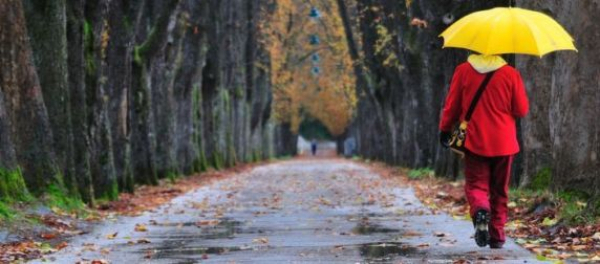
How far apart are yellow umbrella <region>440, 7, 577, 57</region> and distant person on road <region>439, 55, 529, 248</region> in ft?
0.89

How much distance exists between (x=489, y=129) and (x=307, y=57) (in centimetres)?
6046

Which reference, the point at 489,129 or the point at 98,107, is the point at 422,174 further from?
the point at 489,129

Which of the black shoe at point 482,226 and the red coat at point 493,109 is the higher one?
the red coat at point 493,109

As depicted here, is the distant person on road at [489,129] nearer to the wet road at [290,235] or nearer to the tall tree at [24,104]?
the wet road at [290,235]

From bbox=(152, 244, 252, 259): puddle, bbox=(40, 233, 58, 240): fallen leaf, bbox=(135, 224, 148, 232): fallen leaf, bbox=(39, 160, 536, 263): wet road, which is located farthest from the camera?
bbox=(135, 224, 148, 232): fallen leaf

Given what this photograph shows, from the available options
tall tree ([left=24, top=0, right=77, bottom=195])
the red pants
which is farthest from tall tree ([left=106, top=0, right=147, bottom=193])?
the red pants

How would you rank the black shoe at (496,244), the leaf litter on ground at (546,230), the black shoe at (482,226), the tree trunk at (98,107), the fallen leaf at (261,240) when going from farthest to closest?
the tree trunk at (98,107), the fallen leaf at (261,240), the black shoe at (496,244), the leaf litter on ground at (546,230), the black shoe at (482,226)

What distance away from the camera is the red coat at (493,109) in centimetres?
985

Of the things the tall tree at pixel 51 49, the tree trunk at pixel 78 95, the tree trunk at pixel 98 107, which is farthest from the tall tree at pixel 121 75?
the tall tree at pixel 51 49

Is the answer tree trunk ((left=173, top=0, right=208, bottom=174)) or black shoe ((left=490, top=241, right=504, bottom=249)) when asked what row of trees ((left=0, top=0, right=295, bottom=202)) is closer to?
tree trunk ((left=173, top=0, right=208, bottom=174))

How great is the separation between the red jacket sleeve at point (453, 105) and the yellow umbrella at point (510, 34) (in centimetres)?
34

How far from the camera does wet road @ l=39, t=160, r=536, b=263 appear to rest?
10.2m

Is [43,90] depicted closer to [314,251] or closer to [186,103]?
[314,251]

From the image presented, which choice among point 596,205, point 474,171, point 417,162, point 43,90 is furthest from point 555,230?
point 417,162
